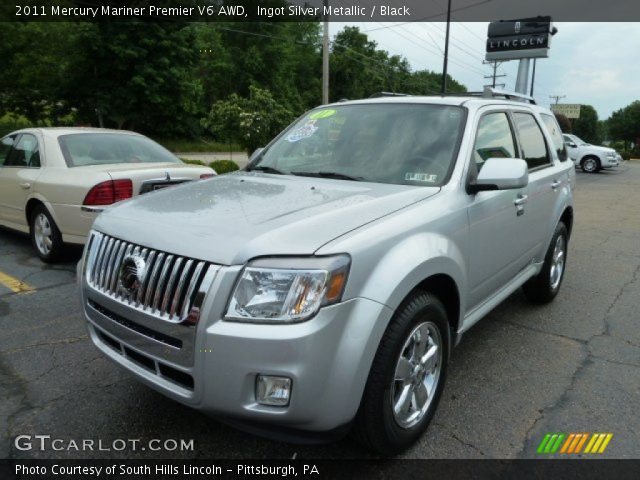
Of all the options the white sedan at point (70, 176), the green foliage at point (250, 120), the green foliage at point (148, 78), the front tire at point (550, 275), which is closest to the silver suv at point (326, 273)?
the front tire at point (550, 275)

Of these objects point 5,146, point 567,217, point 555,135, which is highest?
point 555,135

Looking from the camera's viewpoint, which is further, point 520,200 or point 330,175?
point 520,200

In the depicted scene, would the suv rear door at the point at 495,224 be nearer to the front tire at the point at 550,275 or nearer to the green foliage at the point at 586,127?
the front tire at the point at 550,275

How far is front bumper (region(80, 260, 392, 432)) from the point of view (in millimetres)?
1888

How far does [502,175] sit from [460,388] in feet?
4.36

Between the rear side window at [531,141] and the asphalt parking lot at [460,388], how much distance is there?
133cm

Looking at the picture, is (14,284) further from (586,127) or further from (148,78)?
(586,127)

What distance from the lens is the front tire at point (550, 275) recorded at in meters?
4.39

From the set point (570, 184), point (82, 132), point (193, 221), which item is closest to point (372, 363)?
point (193, 221)

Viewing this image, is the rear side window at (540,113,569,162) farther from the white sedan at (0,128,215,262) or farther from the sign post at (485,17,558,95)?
the sign post at (485,17,558,95)

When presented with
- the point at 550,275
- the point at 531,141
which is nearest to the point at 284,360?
the point at 531,141

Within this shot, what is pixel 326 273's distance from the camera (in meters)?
1.94


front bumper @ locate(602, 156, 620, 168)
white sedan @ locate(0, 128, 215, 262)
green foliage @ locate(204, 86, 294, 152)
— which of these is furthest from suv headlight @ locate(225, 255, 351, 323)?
front bumper @ locate(602, 156, 620, 168)

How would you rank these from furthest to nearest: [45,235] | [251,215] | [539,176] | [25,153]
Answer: [25,153], [45,235], [539,176], [251,215]
